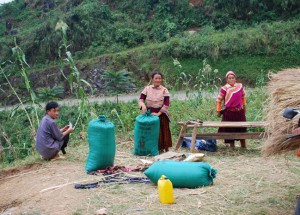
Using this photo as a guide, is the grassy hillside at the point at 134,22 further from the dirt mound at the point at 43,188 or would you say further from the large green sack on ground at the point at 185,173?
the large green sack on ground at the point at 185,173

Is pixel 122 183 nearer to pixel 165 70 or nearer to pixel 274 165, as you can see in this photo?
pixel 274 165

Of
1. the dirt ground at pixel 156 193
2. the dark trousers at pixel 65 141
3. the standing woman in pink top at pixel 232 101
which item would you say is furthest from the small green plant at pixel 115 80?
the dirt ground at pixel 156 193

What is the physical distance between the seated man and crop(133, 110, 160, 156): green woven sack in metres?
1.07

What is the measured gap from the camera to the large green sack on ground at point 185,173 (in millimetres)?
5082

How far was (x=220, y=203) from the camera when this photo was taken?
4516 millimetres

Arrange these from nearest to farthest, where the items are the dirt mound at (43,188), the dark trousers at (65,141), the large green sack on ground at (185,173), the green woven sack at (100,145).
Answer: the dirt mound at (43,188)
the large green sack on ground at (185,173)
the green woven sack at (100,145)
the dark trousers at (65,141)

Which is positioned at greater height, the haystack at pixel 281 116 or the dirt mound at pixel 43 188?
the haystack at pixel 281 116

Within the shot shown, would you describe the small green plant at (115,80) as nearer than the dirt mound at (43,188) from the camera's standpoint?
No

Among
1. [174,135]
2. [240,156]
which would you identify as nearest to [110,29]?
[174,135]

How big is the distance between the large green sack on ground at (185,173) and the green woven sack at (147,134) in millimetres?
1757

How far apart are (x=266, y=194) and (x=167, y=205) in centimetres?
107

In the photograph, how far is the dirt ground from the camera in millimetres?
4461

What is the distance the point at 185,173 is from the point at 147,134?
1.97m

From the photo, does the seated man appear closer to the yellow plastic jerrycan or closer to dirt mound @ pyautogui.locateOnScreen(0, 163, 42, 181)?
dirt mound @ pyautogui.locateOnScreen(0, 163, 42, 181)
